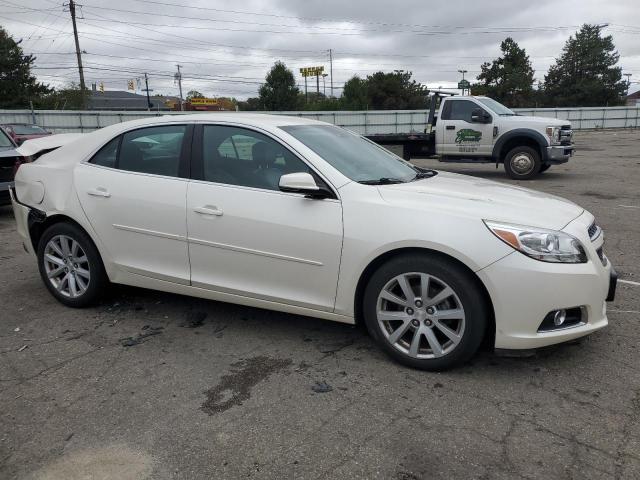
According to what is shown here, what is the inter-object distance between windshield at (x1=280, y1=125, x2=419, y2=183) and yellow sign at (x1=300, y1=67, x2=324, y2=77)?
89785 millimetres

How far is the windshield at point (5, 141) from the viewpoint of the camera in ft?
29.7

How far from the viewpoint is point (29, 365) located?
3.55 metres

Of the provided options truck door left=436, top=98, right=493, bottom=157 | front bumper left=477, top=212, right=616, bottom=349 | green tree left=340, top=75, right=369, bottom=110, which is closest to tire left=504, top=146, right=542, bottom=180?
truck door left=436, top=98, right=493, bottom=157

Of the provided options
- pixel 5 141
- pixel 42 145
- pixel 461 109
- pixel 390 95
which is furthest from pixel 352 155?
pixel 390 95

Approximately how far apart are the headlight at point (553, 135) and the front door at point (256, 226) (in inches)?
416

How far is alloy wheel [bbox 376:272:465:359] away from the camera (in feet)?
10.4

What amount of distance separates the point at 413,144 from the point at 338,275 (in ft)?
37.4

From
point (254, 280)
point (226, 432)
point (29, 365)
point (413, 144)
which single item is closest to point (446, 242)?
point (254, 280)

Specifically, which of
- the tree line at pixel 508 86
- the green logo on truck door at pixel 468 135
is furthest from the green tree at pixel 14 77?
the green logo on truck door at pixel 468 135

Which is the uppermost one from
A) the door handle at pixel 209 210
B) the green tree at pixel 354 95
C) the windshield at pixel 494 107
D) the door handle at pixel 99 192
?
the green tree at pixel 354 95

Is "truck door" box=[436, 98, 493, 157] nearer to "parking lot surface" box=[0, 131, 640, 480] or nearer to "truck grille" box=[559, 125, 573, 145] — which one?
"truck grille" box=[559, 125, 573, 145]

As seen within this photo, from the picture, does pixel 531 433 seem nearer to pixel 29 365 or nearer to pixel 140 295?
pixel 29 365

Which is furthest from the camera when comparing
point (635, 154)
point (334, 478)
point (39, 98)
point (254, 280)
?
point (39, 98)

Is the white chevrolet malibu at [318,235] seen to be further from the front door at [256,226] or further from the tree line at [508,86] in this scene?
the tree line at [508,86]
